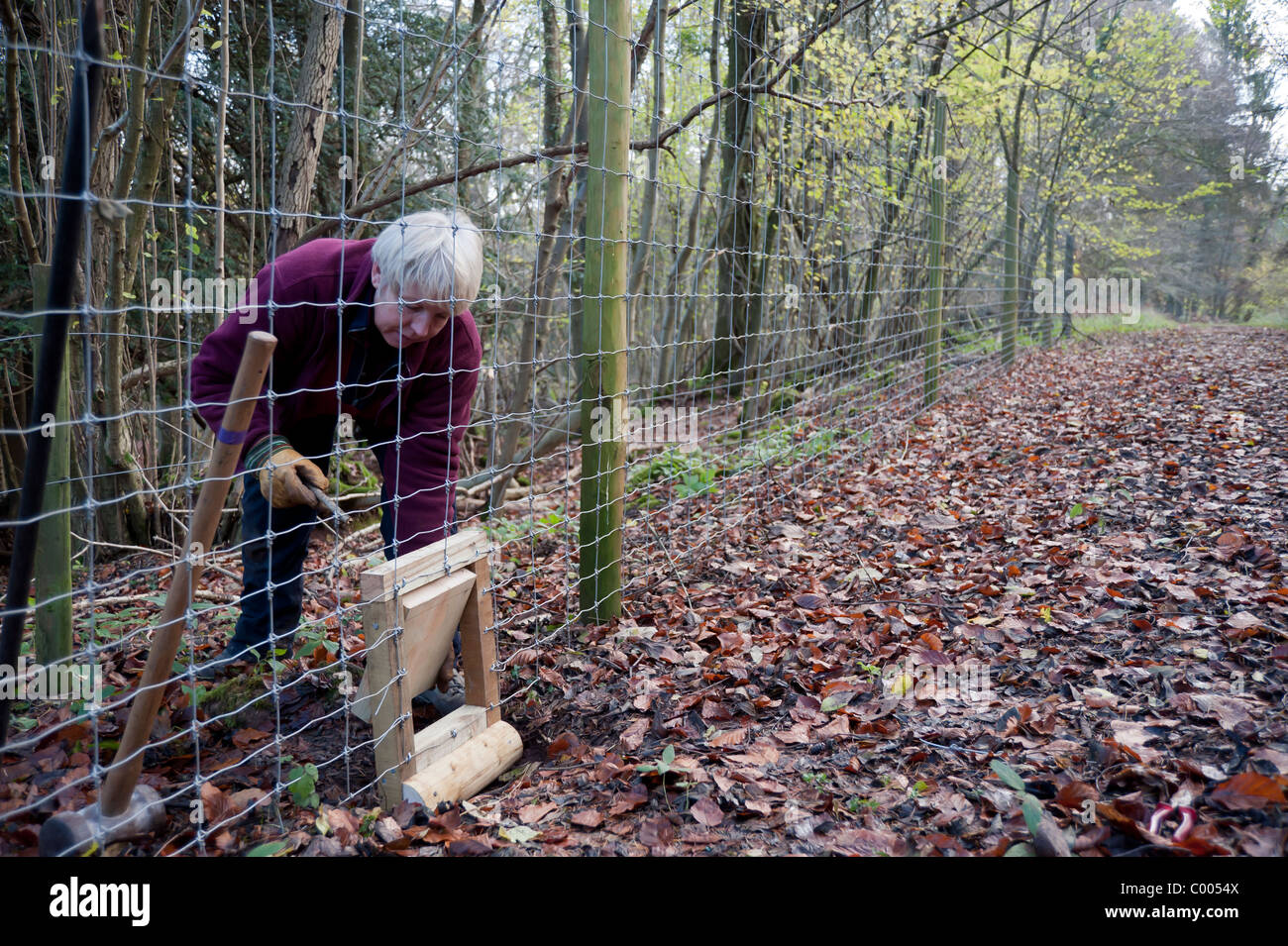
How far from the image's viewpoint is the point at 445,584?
2.42 m

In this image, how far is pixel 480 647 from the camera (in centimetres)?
259

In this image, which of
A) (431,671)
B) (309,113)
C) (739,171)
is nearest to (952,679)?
(431,671)

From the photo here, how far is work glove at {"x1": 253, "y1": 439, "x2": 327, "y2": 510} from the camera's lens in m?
2.22

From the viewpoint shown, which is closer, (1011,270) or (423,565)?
(423,565)

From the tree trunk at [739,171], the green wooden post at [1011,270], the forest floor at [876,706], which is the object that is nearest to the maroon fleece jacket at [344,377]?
the forest floor at [876,706]

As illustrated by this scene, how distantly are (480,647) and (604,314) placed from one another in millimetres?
1332

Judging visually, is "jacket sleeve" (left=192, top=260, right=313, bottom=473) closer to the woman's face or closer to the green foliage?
the woman's face

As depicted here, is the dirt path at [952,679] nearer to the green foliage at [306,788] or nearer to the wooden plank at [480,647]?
the wooden plank at [480,647]

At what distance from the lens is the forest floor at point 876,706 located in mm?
2016

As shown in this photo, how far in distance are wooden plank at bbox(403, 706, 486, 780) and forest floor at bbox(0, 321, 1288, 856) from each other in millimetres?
169

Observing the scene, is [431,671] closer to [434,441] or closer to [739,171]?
[434,441]

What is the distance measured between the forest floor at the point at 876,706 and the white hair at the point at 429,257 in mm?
1219
